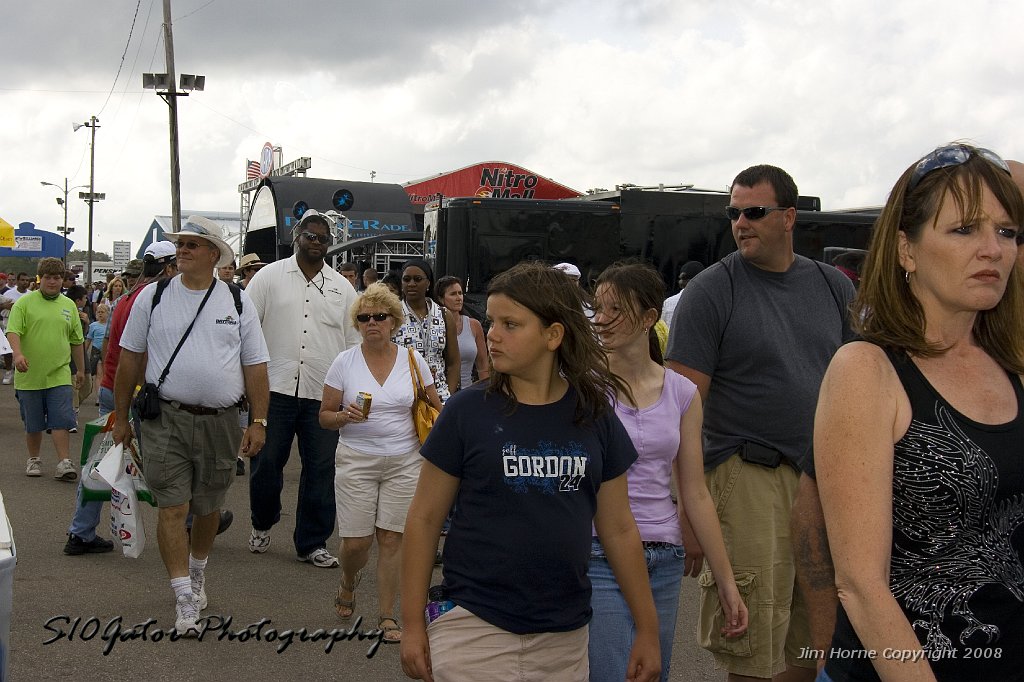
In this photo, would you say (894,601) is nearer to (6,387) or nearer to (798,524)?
(798,524)

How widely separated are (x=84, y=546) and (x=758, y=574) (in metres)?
5.16

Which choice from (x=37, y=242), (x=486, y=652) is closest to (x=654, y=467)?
(x=486, y=652)

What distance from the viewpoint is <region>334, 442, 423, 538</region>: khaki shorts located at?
5.87 metres

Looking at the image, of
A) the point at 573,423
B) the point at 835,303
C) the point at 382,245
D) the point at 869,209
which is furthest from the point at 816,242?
the point at 573,423

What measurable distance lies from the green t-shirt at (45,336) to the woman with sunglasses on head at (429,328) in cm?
426

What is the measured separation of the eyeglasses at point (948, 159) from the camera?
2.22 meters

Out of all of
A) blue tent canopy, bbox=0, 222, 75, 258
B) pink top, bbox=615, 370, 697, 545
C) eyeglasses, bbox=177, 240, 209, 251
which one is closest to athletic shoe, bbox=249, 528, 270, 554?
eyeglasses, bbox=177, 240, 209, 251

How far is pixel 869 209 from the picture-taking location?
62.0 feet

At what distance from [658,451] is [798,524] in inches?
42.8

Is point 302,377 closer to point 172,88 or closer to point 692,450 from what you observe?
point 692,450

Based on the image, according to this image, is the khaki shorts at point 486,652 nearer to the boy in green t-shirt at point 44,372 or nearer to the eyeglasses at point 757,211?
the eyeglasses at point 757,211

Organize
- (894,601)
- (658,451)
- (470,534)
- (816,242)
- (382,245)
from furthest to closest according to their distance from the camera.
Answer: (382,245), (816,242), (658,451), (470,534), (894,601)

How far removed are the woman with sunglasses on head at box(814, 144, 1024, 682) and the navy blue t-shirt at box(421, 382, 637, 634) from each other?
86 cm

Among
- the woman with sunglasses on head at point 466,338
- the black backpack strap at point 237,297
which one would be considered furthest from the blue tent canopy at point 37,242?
the black backpack strap at point 237,297
